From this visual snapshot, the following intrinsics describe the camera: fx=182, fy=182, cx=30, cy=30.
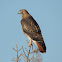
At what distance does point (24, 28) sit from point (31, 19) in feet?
1.96

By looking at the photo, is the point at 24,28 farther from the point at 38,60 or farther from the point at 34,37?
the point at 38,60

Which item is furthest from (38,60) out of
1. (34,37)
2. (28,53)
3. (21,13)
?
(21,13)

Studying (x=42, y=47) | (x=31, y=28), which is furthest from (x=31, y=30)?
(x=42, y=47)

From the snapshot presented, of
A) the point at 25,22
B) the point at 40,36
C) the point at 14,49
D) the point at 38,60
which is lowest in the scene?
the point at 38,60

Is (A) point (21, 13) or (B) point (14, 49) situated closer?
(B) point (14, 49)

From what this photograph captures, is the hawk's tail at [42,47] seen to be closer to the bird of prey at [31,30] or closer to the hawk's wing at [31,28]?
the bird of prey at [31,30]

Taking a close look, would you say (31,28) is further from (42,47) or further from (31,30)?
(42,47)

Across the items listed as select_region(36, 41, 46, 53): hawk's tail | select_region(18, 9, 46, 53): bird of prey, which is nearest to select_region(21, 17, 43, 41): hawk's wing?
select_region(18, 9, 46, 53): bird of prey

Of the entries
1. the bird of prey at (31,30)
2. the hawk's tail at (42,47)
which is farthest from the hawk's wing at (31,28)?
the hawk's tail at (42,47)

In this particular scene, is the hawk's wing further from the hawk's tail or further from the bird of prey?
the hawk's tail

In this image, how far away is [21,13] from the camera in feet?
31.4

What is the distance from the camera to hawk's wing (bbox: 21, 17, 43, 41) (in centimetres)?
884

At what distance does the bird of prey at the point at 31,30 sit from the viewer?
27.7 ft

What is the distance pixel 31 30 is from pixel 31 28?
0.33 feet
